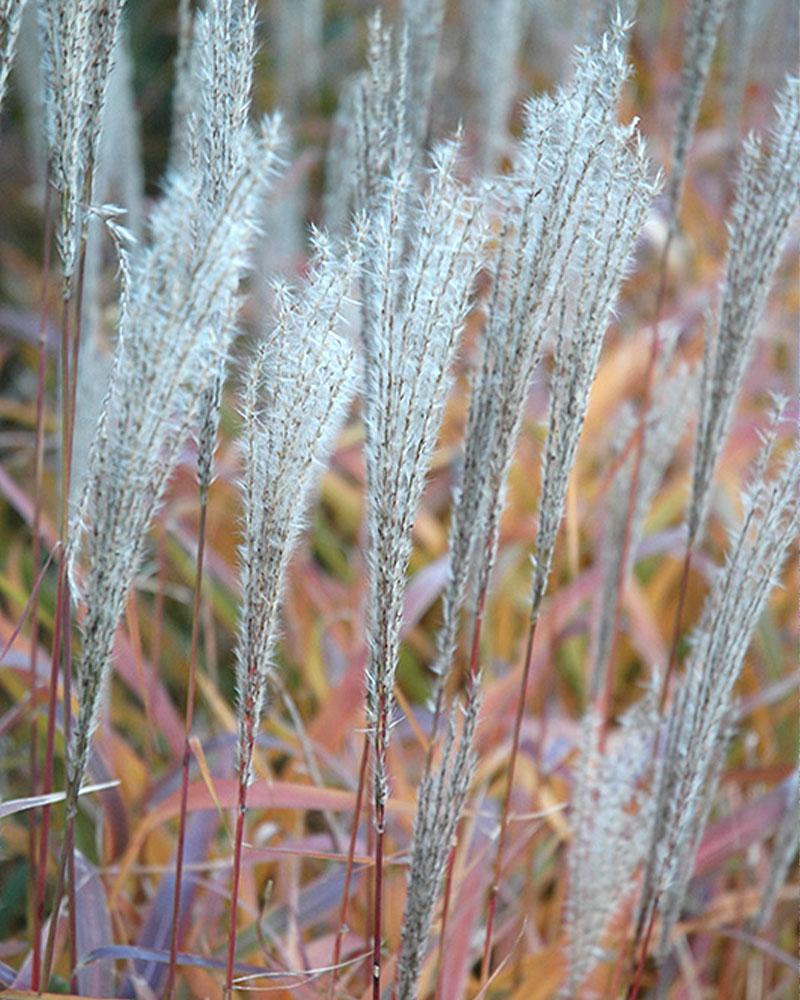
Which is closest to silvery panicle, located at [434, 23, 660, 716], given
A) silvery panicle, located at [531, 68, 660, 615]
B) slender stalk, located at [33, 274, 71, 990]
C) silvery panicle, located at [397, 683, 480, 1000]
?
silvery panicle, located at [531, 68, 660, 615]

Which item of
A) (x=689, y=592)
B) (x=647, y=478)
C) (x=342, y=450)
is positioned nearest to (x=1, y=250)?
(x=342, y=450)

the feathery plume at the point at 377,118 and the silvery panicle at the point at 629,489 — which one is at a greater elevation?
the feathery plume at the point at 377,118

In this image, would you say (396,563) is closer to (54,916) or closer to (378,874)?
(378,874)

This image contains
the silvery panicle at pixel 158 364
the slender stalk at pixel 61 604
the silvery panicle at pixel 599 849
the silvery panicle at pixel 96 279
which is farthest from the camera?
the silvery panicle at pixel 96 279

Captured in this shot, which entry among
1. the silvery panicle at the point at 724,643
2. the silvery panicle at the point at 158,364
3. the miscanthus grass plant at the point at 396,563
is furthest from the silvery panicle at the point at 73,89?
the silvery panicle at the point at 724,643

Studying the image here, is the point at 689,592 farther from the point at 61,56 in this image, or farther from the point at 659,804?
the point at 61,56

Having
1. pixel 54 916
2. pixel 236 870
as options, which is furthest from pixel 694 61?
pixel 54 916

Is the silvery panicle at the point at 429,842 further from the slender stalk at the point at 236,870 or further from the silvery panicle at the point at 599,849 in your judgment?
the silvery panicle at the point at 599,849
